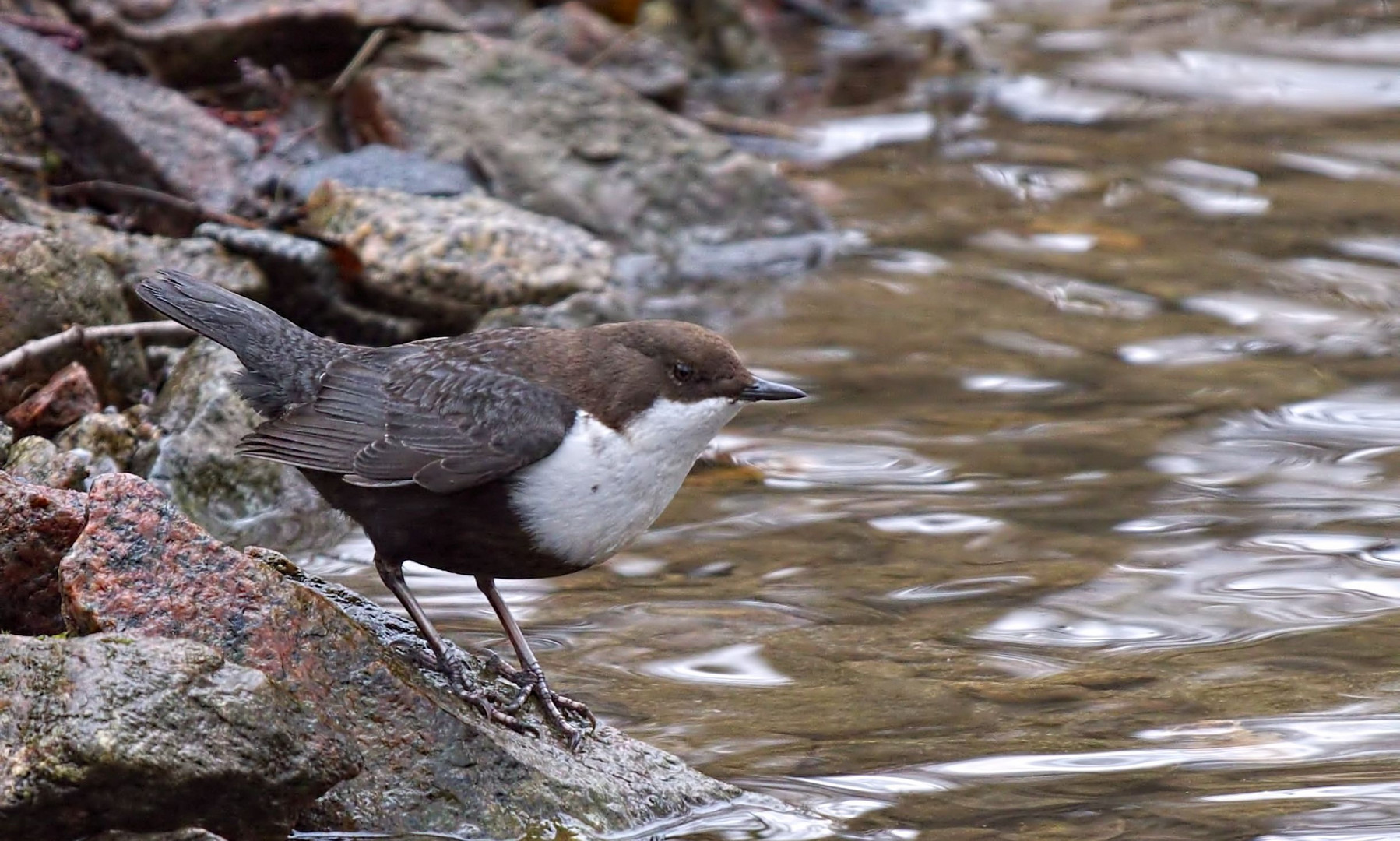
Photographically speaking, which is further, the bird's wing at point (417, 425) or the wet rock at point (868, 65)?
the wet rock at point (868, 65)

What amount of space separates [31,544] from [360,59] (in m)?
5.17

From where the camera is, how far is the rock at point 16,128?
6.85 metres

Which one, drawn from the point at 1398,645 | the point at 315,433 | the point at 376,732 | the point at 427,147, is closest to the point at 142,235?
the point at 427,147

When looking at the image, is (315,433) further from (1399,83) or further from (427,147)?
(1399,83)

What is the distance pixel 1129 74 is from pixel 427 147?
16.1ft

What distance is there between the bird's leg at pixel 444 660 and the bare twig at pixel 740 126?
6271mm

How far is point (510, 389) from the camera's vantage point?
408 centimetres

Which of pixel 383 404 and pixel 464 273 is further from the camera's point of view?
pixel 464 273

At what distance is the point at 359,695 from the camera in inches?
140

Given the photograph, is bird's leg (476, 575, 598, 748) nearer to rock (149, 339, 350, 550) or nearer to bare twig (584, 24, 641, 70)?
rock (149, 339, 350, 550)

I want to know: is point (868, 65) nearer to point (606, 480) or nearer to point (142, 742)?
point (606, 480)

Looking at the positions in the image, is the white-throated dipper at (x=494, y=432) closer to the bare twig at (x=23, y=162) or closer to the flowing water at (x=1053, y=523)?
the flowing water at (x=1053, y=523)

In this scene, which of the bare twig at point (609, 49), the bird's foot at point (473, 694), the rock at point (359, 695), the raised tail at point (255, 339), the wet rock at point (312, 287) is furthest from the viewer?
the bare twig at point (609, 49)

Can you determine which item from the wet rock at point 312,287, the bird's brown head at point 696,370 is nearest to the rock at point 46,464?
the bird's brown head at point 696,370
